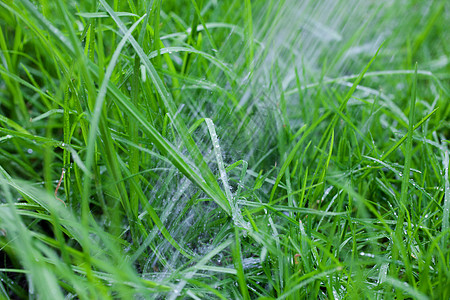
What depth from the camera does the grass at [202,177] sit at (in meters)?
0.64

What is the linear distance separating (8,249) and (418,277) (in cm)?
80

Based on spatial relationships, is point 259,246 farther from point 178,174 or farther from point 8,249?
point 8,249

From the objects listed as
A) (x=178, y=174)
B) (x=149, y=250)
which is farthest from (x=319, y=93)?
(x=149, y=250)

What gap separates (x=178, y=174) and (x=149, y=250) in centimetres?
17

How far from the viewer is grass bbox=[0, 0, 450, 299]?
645mm

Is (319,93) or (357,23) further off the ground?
(357,23)

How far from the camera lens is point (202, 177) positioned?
0.77 m

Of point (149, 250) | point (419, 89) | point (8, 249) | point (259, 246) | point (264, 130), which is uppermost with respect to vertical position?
point (419, 89)

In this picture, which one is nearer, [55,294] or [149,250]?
[55,294]

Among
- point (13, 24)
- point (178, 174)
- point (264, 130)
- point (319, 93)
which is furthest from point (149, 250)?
point (13, 24)

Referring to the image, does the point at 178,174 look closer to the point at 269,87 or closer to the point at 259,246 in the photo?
the point at 259,246

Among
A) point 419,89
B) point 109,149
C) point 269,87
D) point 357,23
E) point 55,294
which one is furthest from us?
point 357,23

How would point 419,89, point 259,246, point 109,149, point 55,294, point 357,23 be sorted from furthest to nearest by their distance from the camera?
1. point 357,23
2. point 419,89
3. point 259,246
4. point 109,149
5. point 55,294

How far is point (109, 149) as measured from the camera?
0.66 metres
